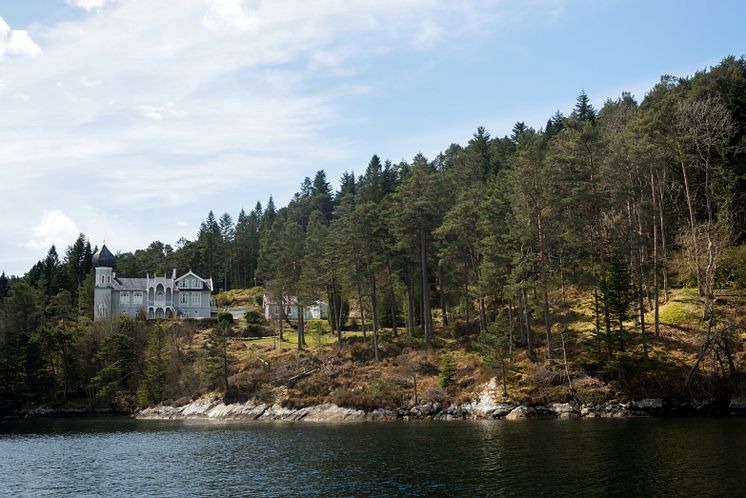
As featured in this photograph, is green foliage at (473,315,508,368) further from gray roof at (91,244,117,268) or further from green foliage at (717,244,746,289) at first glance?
gray roof at (91,244,117,268)

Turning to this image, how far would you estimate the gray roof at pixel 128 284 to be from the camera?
10750 centimetres

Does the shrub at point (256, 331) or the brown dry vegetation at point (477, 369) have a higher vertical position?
the shrub at point (256, 331)

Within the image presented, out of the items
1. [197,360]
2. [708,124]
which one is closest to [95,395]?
[197,360]

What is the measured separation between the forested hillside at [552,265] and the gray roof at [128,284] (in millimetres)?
15196

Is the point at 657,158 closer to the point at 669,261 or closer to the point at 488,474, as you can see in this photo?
the point at 669,261

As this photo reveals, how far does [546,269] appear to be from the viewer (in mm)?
55156

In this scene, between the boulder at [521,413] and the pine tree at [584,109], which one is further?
the pine tree at [584,109]

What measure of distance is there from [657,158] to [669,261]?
44.3 feet

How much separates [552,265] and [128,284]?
7822cm

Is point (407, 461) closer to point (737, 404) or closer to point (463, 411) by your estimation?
point (463, 411)

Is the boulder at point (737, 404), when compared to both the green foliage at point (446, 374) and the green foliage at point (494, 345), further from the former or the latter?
the green foliage at point (446, 374)

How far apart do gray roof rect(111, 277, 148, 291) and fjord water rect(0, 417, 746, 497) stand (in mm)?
63269

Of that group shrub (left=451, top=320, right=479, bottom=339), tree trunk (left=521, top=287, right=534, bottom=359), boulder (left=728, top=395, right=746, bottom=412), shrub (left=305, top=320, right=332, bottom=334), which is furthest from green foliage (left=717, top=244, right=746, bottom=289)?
shrub (left=305, top=320, right=332, bottom=334)

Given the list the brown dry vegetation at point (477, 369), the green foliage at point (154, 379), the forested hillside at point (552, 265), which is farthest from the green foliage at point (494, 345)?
the green foliage at point (154, 379)
